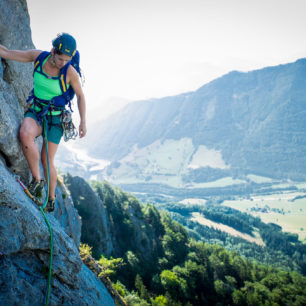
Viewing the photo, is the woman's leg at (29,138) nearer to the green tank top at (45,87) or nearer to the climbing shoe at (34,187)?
the climbing shoe at (34,187)

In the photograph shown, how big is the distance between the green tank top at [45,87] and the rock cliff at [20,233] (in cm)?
85

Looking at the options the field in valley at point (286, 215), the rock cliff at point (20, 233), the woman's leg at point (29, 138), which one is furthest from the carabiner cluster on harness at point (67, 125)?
the field in valley at point (286, 215)

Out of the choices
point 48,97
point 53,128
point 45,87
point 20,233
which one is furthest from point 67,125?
point 20,233

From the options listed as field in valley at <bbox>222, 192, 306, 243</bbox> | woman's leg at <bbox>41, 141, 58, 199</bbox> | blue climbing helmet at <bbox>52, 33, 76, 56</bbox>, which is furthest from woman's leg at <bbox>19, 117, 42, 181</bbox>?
field in valley at <bbox>222, 192, 306, 243</bbox>

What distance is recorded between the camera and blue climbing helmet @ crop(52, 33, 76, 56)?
4.71 meters

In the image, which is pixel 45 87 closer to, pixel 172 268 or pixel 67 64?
pixel 67 64

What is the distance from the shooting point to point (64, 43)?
4.73 metres

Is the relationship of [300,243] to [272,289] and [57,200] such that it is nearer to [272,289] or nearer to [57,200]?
[272,289]

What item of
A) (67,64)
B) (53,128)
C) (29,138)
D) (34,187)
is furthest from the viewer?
(34,187)

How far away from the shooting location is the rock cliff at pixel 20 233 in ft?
13.0

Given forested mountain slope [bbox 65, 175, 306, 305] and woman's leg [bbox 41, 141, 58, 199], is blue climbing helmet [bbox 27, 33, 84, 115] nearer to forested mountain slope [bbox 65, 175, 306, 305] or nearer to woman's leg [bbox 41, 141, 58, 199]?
woman's leg [bbox 41, 141, 58, 199]

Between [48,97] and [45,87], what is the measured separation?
237 mm

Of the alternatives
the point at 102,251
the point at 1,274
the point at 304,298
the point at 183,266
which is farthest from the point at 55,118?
the point at 304,298

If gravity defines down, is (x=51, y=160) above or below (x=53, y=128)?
below
